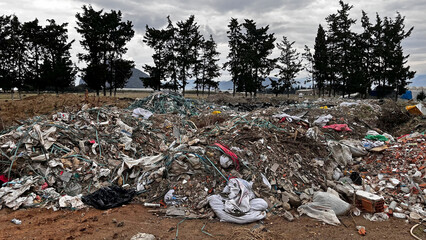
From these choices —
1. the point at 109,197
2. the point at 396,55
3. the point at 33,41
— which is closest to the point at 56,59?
the point at 33,41

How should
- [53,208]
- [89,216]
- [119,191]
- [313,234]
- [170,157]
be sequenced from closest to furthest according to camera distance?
1. [313,234]
2. [89,216]
3. [53,208]
4. [119,191]
5. [170,157]

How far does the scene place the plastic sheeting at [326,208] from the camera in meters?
3.64

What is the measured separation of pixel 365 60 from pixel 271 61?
916cm

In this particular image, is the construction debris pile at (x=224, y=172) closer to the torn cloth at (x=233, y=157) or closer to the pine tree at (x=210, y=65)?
the torn cloth at (x=233, y=157)

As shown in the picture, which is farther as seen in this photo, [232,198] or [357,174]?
[357,174]

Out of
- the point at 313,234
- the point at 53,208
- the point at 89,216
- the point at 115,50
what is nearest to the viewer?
the point at 313,234

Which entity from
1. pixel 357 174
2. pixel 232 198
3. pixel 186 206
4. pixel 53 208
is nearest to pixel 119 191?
pixel 53 208

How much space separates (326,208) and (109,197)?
359cm

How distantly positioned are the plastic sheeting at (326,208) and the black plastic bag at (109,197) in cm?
294

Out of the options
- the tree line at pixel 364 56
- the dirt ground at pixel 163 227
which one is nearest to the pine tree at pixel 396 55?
the tree line at pixel 364 56

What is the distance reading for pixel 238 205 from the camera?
12.6 ft

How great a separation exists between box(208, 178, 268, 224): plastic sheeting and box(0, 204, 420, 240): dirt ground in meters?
0.10

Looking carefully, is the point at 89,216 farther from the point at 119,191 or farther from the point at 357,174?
the point at 357,174

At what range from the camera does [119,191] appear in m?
4.50
